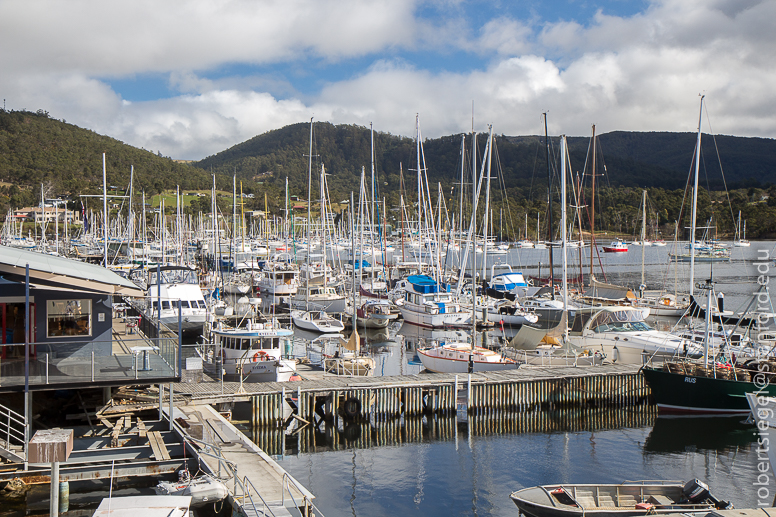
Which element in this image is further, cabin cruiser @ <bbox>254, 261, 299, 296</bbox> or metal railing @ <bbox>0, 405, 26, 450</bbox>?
cabin cruiser @ <bbox>254, 261, 299, 296</bbox>

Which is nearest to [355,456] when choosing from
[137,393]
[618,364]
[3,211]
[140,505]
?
[137,393]

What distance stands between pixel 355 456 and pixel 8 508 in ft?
40.5

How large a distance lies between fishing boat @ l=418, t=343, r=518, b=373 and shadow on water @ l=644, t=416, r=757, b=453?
7861mm

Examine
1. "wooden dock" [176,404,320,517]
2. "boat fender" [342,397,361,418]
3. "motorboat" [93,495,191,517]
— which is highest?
"motorboat" [93,495,191,517]

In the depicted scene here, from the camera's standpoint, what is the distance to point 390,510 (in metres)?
20.7

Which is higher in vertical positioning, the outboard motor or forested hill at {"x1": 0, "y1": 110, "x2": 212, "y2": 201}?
forested hill at {"x1": 0, "y1": 110, "x2": 212, "y2": 201}

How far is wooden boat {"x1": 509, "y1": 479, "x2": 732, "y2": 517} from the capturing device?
17.2 m

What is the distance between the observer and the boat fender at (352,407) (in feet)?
98.2

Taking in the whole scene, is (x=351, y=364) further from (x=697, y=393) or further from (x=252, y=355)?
(x=697, y=393)

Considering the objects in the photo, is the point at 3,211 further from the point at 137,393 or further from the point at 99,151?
the point at 137,393

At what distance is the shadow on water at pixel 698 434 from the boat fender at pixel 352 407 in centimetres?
1247

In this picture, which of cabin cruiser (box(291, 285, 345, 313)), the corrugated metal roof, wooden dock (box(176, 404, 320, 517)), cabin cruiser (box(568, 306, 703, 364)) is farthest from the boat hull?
cabin cruiser (box(291, 285, 345, 313))

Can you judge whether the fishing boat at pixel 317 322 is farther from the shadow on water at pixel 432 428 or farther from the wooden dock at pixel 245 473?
the wooden dock at pixel 245 473

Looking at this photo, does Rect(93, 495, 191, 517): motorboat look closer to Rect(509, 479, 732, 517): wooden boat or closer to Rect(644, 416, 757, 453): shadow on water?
Rect(509, 479, 732, 517): wooden boat
